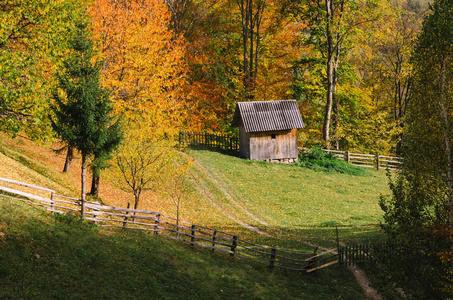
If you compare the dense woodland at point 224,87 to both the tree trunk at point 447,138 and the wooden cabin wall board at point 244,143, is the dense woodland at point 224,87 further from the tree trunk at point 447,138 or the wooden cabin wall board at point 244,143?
the wooden cabin wall board at point 244,143

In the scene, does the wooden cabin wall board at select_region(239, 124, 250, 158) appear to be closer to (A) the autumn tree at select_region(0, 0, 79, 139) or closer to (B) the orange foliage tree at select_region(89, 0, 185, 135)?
(B) the orange foliage tree at select_region(89, 0, 185, 135)

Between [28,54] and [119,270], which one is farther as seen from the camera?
[28,54]

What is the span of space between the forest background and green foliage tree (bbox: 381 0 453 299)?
47.6ft

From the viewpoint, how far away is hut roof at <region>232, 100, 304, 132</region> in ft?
120

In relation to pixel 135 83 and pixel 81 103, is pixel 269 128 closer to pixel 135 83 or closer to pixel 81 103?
pixel 135 83

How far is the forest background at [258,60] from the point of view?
28297mm

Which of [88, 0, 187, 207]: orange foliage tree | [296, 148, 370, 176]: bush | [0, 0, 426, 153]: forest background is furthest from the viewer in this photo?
[296, 148, 370, 176]: bush

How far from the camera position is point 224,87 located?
42625 mm

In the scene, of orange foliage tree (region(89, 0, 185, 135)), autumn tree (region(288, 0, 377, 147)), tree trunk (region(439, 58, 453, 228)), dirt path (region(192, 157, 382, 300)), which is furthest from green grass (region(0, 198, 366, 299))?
autumn tree (region(288, 0, 377, 147))

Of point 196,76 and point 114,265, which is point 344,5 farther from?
point 114,265

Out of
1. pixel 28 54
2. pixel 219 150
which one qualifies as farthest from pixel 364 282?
pixel 219 150

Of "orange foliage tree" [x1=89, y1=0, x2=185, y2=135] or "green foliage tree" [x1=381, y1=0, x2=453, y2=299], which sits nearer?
"green foliage tree" [x1=381, y1=0, x2=453, y2=299]

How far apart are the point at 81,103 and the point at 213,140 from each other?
2440 cm

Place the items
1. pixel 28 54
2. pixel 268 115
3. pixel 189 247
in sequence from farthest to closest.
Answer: pixel 268 115, pixel 189 247, pixel 28 54
